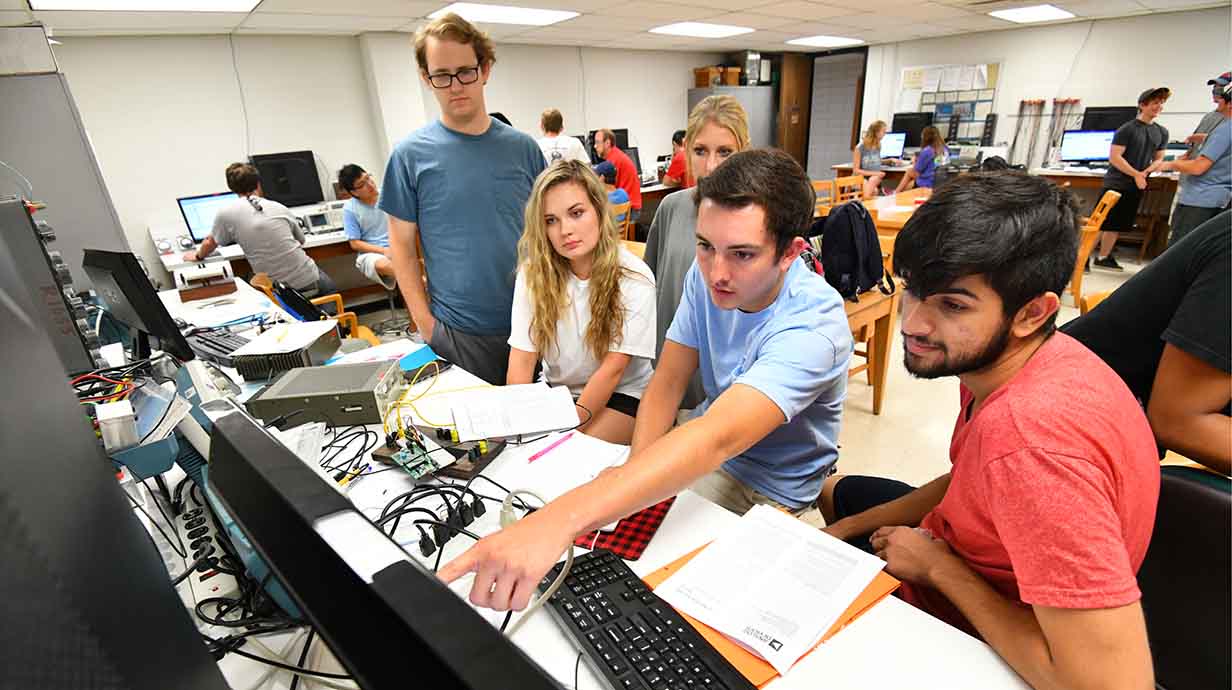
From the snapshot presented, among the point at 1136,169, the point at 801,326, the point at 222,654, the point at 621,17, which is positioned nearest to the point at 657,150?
the point at 621,17

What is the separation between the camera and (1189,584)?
0.86 metres

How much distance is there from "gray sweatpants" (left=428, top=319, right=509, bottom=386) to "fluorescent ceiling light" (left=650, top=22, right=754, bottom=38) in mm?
5022

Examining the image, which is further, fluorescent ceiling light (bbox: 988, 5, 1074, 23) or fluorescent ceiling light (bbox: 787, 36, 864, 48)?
fluorescent ceiling light (bbox: 787, 36, 864, 48)

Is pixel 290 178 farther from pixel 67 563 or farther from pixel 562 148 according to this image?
pixel 67 563

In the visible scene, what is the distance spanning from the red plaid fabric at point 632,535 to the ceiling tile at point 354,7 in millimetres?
4166

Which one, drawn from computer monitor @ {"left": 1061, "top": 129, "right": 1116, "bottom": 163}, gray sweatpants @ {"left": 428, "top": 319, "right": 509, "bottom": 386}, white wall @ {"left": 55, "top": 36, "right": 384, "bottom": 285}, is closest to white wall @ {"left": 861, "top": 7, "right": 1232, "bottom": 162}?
computer monitor @ {"left": 1061, "top": 129, "right": 1116, "bottom": 163}

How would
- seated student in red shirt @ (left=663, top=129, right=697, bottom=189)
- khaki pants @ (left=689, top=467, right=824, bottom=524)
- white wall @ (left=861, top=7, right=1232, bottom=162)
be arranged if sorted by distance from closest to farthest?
khaki pants @ (left=689, top=467, right=824, bottom=524) → white wall @ (left=861, top=7, right=1232, bottom=162) → seated student in red shirt @ (left=663, top=129, right=697, bottom=189)

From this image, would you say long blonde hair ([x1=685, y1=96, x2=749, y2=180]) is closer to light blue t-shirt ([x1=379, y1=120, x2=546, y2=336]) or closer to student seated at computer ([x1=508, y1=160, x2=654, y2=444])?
student seated at computer ([x1=508, y1=160, x2=654, y2=444])

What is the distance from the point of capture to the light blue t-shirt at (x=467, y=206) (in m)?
1.99

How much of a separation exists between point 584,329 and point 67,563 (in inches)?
62.7

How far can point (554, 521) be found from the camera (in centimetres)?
81

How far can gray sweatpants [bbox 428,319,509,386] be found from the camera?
7.20ft

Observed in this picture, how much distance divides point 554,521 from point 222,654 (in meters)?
0.51

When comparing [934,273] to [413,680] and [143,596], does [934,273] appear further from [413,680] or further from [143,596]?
[143,596]
